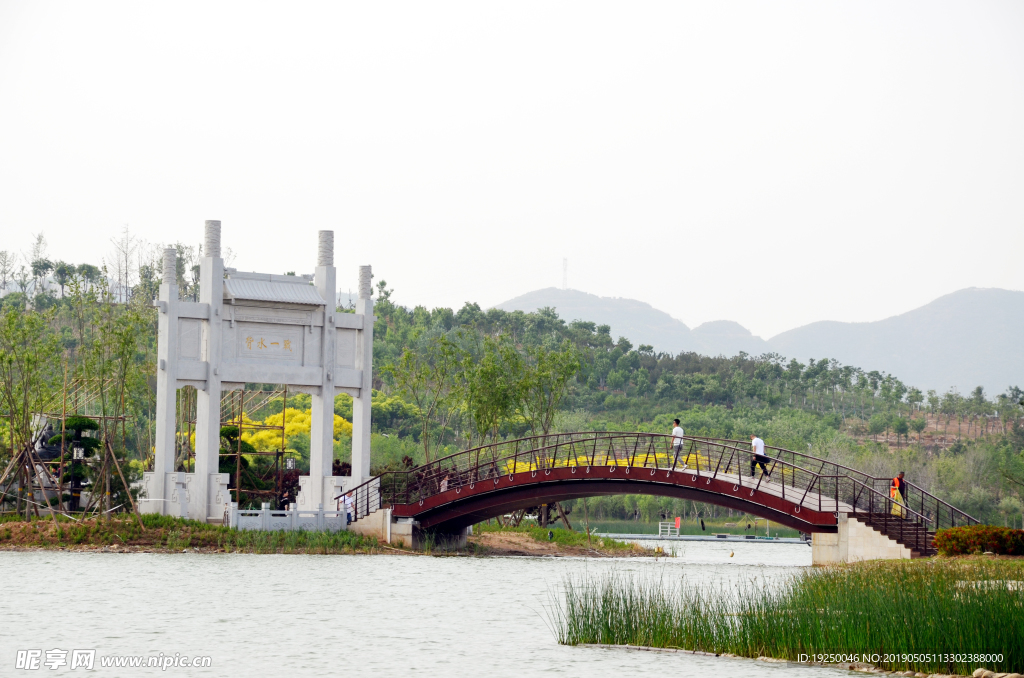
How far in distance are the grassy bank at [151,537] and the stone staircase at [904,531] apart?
14973 mm

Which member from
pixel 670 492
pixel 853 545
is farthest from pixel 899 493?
pixel 670 492

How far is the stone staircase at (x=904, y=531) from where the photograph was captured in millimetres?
28922

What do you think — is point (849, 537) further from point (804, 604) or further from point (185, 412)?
point (185, 412)

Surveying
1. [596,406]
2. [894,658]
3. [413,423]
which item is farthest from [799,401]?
[894,658]

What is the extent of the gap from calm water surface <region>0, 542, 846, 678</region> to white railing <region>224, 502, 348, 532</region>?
2.69m

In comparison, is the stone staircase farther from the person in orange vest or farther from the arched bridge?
the person in orange vest

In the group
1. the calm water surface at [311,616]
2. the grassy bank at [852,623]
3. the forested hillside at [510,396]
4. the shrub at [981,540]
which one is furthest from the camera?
the forested hillside at [510,396]

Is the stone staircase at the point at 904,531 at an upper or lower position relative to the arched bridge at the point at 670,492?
lower

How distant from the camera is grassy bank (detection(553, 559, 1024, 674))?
1348 cm

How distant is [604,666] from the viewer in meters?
15.2

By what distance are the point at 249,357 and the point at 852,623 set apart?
2680 cm

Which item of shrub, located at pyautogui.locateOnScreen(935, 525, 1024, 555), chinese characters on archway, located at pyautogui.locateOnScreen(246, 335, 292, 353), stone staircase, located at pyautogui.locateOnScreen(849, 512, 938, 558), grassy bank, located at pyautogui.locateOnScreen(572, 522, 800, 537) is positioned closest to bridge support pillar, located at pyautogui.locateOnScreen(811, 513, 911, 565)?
stone staircase, located at pyautogui.locateOnScreen(849, 512, 938, 558)

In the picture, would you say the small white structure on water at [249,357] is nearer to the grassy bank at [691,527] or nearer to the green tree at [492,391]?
the green tree at [492,391]

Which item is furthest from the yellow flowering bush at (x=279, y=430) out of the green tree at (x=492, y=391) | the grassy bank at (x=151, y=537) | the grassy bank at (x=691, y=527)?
the grassy bank at (x=151, y=537)
